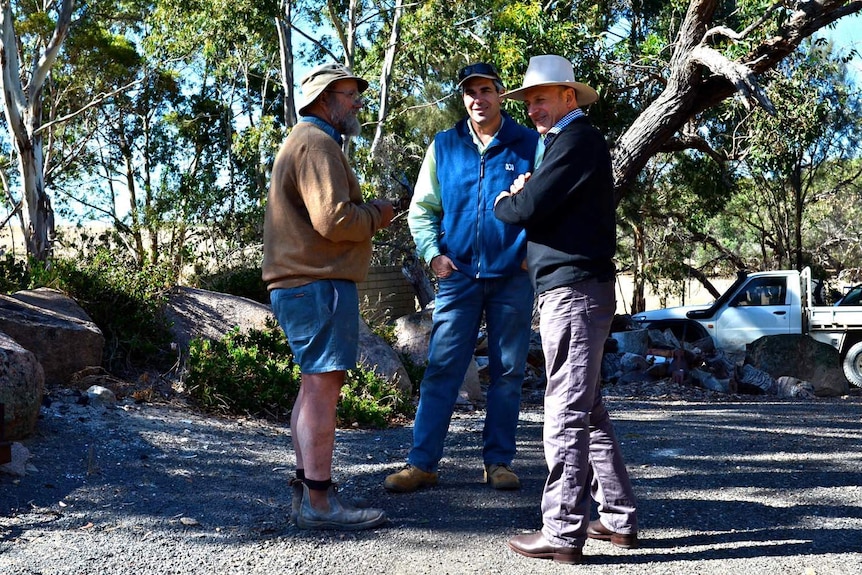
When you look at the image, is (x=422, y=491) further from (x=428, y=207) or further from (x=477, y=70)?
(x=477, y=70)

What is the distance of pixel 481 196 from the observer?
4.60 meters

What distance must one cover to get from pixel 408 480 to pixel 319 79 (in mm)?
1965

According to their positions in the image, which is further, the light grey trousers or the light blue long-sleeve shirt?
the light blue long-sleeve shirt

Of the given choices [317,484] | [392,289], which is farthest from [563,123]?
[392,289]

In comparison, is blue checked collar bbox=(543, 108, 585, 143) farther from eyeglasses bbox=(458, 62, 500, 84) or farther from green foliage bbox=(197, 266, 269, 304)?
green foliage bbox=(197, 266, 269, 304)

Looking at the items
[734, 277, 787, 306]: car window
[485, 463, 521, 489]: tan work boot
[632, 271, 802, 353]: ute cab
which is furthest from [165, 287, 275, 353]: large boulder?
[734, 277, 787, 306]: car window

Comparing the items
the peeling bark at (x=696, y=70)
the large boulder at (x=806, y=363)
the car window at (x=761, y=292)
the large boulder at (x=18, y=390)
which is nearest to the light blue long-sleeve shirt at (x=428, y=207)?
the large boulder at (x=18, y=390)

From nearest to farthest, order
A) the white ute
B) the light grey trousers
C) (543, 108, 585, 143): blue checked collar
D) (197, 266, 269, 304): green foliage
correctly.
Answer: the light grey trousers < (543, 108, 585, 143): blue checked collar < (197, 266, 269, 304): green foliage < the white ute

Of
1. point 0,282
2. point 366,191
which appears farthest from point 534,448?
point 366,191

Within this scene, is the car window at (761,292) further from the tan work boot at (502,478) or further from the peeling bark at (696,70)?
the tan work boot at (502,478)

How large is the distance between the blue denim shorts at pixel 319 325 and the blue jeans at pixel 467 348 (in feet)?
2.68

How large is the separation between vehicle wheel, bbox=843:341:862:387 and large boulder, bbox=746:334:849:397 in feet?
5.28

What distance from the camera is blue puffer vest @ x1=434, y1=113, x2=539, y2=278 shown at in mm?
4551

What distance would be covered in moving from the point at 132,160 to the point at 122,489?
30.7m
